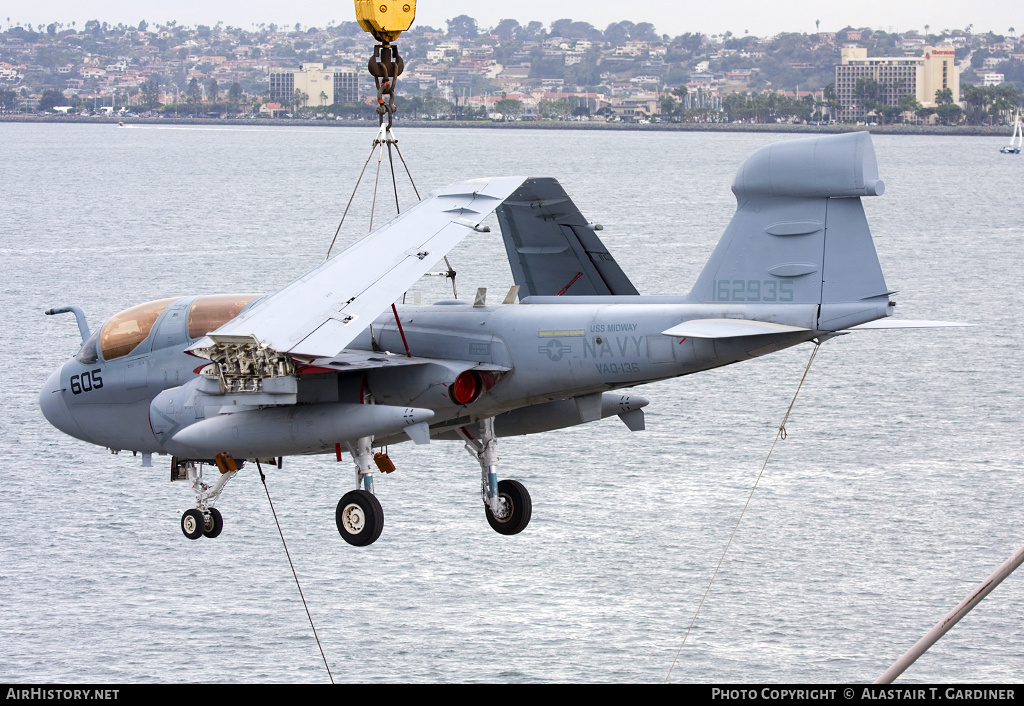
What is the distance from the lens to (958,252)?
486 feet

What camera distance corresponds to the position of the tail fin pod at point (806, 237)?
21.6m

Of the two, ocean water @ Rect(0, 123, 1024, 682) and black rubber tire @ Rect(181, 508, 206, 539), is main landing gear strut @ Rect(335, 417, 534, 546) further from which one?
ocean water @ Rect(0, 123, 1024, 682)

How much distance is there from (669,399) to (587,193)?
8986 centimetres

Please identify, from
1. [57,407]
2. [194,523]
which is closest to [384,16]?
[57,407]

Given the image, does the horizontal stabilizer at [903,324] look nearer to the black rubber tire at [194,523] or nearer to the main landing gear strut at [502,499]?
the main landing gear strut at [502,499]

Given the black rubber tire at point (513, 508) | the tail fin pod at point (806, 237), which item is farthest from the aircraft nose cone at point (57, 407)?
the tail fin pod at point (806, 237)

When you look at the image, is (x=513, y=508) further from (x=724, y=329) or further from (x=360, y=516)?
(x=724, y=329)

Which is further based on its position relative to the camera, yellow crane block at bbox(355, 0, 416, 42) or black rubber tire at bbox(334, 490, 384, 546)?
yellow crane block at bbox(355, 0, 416, 42)

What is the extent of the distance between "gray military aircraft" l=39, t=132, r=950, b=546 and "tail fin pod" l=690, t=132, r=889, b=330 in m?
0.03

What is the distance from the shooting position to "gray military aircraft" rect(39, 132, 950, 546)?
71.3 feet

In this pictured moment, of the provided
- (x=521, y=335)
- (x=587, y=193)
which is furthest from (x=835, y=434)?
(x=587, y=193)

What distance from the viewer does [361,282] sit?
22344mm

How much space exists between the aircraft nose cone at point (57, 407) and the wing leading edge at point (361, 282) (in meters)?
6.48

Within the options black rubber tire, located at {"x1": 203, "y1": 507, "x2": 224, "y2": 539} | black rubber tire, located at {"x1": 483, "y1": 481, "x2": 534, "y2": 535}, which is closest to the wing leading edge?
black rubber tire, located at {"x1": 483, "y1": 481, "x2": 534, "y2": 535}
